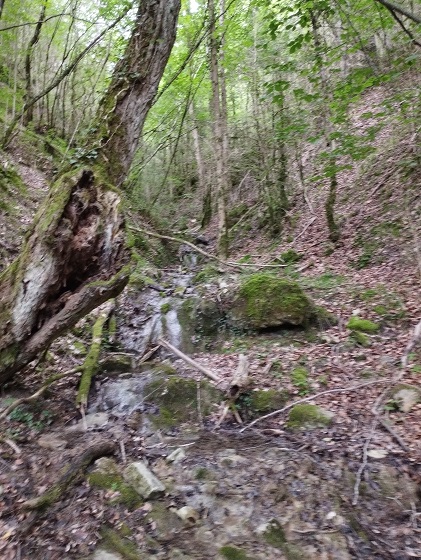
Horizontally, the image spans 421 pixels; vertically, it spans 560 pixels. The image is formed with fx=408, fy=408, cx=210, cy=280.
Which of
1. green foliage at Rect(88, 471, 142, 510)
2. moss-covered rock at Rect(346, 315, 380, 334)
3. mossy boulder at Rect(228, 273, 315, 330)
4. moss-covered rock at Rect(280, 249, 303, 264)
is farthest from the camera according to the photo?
moss-covered rock at Rect(280, 249, 303, 264)

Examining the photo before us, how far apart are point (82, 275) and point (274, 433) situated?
9.82 ft

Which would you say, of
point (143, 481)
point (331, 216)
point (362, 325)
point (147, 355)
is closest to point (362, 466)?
point (143, 481)

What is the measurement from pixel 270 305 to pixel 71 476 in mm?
4550

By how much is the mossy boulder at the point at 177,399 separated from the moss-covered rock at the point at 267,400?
0.50 meters

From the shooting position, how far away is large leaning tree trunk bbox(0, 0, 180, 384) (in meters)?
4.29

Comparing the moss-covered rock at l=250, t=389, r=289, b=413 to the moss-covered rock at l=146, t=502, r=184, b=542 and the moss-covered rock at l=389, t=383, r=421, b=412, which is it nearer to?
the moss-covered rock at l=389, t=383, r=421, b=412

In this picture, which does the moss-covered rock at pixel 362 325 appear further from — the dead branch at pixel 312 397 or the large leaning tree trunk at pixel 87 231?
the large leaning tree trunk at pixel 87 231

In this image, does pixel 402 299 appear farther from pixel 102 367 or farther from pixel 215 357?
pixel 102 367

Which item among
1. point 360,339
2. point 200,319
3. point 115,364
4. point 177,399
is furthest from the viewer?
point 200,319

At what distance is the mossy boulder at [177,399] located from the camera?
563 centimetres

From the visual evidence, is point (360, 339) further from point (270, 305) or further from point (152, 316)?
point (152, 316)

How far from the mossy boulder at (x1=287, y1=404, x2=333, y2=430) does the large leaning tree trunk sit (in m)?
2.68

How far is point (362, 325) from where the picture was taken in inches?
258

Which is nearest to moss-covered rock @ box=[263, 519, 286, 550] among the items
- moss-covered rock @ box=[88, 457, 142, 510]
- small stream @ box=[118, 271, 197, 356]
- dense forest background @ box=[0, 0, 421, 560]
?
dense forest background @ box=[0, 0, 421, 560]
